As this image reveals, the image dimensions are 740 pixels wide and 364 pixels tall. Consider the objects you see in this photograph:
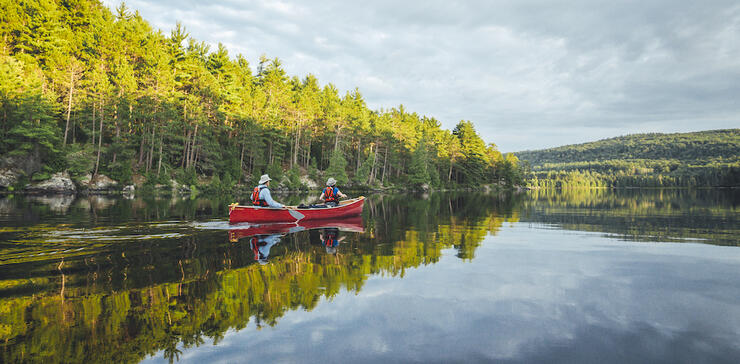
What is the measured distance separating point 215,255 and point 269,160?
45.0 meters

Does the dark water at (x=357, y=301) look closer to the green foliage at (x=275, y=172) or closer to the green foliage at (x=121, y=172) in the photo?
the green foliage at (x=121, y=172)

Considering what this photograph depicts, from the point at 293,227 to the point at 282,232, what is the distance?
4.29 feet

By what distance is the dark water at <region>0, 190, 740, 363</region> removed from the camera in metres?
3.58

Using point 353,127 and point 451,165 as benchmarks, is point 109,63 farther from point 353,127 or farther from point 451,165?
point 451,165

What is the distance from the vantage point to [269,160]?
51094 mm

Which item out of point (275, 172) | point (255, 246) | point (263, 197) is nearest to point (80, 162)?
point (275, 172)

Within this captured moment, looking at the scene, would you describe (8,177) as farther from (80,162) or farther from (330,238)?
(330,238)

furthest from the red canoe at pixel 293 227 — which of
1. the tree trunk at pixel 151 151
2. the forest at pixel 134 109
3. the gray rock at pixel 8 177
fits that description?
the gray rock at pixel 8 177

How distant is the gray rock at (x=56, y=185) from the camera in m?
31.1

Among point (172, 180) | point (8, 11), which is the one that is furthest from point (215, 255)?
point (8, 11)

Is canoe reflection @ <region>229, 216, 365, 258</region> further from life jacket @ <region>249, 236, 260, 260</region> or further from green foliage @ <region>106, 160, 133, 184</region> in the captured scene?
green foliage @ <region>106, 160, 133, 184</region>

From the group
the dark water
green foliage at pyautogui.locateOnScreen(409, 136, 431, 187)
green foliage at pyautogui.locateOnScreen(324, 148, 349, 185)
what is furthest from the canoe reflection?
green foliage at pyautogui.locateOnScreen(409, 136, 431, 187)

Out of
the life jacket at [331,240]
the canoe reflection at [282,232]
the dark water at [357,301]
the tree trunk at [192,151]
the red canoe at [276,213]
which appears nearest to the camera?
the dark water at [357,301]

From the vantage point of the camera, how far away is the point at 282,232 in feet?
38.2
